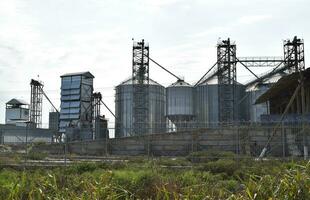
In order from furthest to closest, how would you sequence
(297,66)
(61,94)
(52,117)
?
(52,117) < (297,66) < (61,94)

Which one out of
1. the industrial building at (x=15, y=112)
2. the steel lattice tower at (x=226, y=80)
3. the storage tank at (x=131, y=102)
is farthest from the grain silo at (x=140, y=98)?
the industrial building at (x=15, y=112)

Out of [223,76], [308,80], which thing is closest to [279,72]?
[223,76]

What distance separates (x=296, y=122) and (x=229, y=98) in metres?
21.3

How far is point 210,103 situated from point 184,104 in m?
3.51

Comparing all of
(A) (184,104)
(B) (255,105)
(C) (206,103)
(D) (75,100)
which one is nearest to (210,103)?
(C) (206,103)

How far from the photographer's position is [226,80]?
5828 centimetres

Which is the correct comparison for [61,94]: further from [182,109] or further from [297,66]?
[297,66]

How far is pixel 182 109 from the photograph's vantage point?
2320 inches

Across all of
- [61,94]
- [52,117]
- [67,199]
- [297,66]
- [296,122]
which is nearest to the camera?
[67,199]

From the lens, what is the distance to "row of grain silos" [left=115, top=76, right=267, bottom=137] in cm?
5800

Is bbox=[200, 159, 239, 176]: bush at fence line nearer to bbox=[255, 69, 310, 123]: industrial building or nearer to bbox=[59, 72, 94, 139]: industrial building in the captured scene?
bbox=[255, 69, 310, 123]: industrial building

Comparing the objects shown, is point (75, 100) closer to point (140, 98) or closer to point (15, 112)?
point (140, 98)

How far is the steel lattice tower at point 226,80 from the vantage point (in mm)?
56750

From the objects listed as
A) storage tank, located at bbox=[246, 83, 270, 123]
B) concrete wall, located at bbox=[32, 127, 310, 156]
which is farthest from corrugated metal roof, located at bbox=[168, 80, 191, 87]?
concrete wall, located at bbox=[32, 127, 310, 156]
